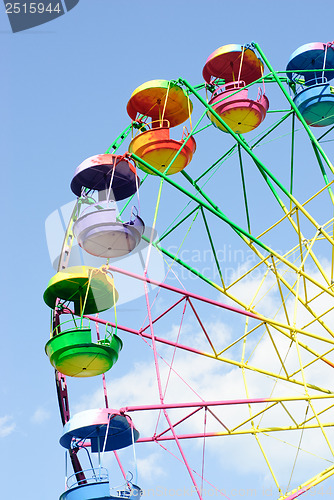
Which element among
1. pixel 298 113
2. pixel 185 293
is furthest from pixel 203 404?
pixel 298 113

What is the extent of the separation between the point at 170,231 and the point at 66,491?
6.78 metres

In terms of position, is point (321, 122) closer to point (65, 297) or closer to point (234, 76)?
point (234, 76)

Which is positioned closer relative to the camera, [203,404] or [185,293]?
[203,404]

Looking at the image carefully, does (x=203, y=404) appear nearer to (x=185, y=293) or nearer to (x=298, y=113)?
(x=185, y=293)

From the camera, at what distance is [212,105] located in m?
22.0

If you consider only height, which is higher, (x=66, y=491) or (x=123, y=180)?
(x=123, y=180)

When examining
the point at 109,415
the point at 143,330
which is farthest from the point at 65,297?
the point at 109,415

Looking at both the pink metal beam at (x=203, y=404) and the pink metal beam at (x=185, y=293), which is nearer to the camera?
the pink metal beam at (x=203, y=404)

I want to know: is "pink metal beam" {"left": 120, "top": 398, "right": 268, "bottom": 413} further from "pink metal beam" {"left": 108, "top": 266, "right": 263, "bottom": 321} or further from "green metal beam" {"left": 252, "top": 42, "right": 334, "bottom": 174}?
"green metal beam" {"left": 252, "top": 42, "right": 334, "bottom": 174}

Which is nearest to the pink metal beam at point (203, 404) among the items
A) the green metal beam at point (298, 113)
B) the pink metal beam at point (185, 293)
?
the pink metal beam at point (185, 293)

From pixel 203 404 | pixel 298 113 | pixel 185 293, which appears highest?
pixel 298 113

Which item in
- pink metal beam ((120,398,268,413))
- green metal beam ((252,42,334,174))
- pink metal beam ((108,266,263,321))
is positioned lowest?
pink metal beam ((120,398,268,413))

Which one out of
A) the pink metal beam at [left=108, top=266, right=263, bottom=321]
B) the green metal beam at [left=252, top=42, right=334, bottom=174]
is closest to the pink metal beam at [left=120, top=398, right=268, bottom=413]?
the pink metal beam at [left=108, top=266, right=263, bottom=321]

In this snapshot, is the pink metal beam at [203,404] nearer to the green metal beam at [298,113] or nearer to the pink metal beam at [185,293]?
the pink metal beam at [185,293]
